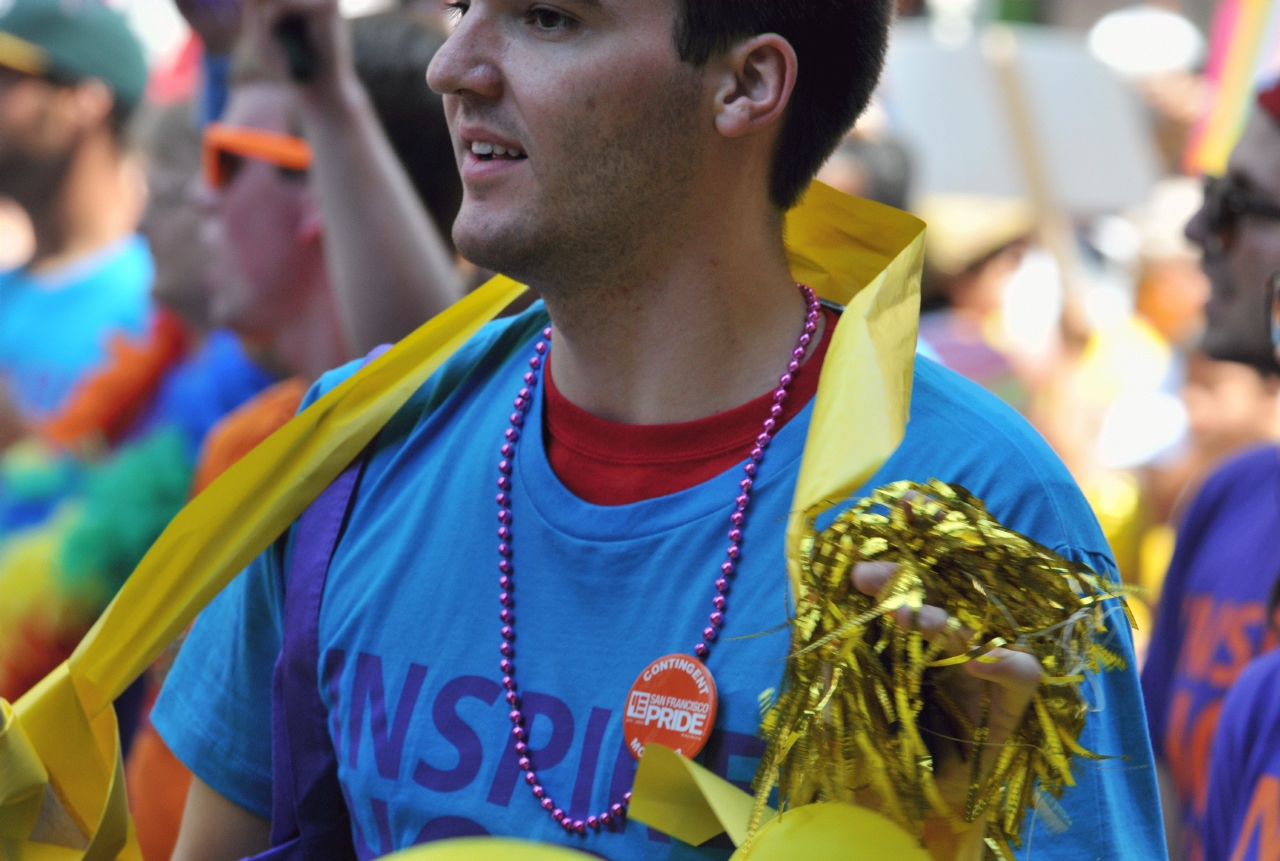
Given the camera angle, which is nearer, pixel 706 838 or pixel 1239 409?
pixel 706 838

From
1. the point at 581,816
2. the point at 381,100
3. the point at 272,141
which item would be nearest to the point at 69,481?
the point at 272,141

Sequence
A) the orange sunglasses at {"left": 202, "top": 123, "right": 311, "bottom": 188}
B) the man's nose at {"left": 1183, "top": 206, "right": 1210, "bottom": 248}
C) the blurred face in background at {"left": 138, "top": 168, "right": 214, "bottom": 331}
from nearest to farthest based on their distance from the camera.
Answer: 1. the orange sunglasses at {"left": 202, "top": 123, "right": 311, "bottom": 188}
2. the man's nose at {"left": 1183, "top": 206, "right": 1210, "bottom": 248}
3. the blurred face in background at {"left": 138, "top": 168, "right": 214, "bottom": 331}

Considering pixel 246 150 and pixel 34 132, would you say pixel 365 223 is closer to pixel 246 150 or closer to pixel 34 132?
pixel 246 150

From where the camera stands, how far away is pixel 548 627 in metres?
1.55

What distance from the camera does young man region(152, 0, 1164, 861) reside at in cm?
146

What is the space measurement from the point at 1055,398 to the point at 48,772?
14.0 ft

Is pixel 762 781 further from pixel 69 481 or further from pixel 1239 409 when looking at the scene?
pixel 1239 409

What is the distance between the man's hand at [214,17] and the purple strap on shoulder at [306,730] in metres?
1.42

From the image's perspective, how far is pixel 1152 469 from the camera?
4.77 m

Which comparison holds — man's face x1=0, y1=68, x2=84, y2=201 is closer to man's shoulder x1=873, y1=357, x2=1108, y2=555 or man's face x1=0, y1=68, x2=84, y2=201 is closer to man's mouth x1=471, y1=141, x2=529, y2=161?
man's mouth x1=471, y1=141, x2=529, y2=161

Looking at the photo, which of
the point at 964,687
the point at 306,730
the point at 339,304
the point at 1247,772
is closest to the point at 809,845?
the point at 964,687

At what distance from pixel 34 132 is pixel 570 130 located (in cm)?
341

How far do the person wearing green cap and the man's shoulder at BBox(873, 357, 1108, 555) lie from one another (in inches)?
120

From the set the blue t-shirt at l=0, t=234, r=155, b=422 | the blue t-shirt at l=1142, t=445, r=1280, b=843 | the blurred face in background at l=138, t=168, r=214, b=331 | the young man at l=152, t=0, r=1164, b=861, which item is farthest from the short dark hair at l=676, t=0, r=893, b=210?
the blue t-shirt at l=0, t=234, r=155, b=422
